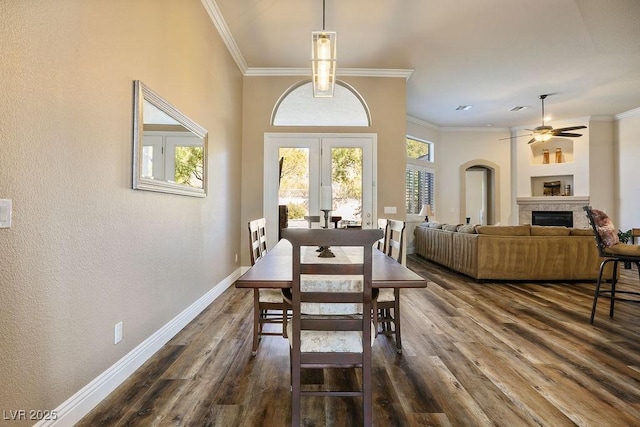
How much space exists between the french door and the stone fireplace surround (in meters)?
5.62

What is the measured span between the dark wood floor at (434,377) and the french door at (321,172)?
6.66 feet

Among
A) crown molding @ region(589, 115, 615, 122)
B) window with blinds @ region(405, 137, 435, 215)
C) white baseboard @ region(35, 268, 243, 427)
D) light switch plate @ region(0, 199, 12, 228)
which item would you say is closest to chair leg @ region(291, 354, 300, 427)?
white baseboard @ region(35, 268, 243, 427)

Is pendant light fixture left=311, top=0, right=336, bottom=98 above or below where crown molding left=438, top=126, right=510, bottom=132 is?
below

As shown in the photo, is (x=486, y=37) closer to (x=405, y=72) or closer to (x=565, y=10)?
(x=565, y=10)

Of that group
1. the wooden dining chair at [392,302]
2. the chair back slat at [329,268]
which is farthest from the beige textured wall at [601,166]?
the chair back slat at [329,268]

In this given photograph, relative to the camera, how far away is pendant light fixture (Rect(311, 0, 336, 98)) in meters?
2.50

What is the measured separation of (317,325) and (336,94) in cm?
437

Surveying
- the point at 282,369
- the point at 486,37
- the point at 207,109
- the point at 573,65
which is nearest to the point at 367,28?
the point at 486,37

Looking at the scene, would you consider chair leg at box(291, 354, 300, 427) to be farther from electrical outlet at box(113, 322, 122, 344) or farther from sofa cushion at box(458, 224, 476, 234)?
sofa cushion at box(458, 224, 476, 234)

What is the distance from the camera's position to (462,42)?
4.14 m

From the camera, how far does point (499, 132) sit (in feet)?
27.4

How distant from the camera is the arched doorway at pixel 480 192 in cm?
828

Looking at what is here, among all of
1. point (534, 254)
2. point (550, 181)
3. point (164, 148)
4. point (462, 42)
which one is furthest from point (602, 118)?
point (164, 148)

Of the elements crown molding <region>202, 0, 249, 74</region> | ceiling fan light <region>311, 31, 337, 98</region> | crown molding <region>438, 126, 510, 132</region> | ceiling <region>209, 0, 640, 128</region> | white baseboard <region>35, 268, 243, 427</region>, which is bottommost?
white baseboard <region>35, 268, 243, 427</region>
